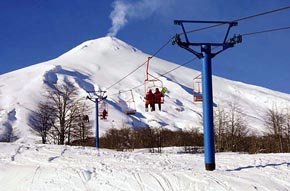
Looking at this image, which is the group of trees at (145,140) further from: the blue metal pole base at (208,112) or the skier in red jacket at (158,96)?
the blue metal pole base at (208,112)

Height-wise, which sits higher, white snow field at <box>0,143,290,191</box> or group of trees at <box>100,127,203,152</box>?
group of trees at <box>100,127,203,152</box>

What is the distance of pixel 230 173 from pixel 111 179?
4.21 metres

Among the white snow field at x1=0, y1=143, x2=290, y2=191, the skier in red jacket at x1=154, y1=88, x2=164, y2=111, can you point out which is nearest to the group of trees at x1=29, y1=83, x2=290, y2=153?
the skier in red jacket at x1=154, y1=88, x2=164, y2=111

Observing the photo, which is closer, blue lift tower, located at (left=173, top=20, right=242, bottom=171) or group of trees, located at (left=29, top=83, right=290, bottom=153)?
blue lift tower, located at (left=173, top=20, right=242, bottom=171)

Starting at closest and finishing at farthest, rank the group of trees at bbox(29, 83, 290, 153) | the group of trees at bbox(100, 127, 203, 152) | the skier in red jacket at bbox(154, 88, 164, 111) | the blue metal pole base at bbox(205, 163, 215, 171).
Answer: the blue metal pole base at bbox(205, 163, 215, 171), the skier in red jacket at bbox(154, 88, 164, 111), the group of trees at bbox(29, 83, 290, 153), the group of trees at bbox(100, 127, 203, 152)

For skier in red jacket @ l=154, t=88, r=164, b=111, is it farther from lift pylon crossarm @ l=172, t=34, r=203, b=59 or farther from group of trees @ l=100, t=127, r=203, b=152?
group of trees @ l=100, t=127, r=203, b=152

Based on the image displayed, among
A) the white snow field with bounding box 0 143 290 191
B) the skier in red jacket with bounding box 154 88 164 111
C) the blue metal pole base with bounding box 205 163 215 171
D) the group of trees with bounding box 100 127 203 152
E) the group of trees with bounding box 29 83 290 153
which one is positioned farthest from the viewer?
the group of trees with bounding box 100 127 203 152

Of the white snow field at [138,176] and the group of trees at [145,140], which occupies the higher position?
the group of trees at [145,140]

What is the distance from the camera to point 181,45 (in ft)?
61.8

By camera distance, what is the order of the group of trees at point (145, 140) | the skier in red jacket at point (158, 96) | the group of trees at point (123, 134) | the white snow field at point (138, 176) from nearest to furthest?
the white snow field at point (138, 176) → the skier in red jacket at point (158, 96) → the group of trees at point (123, 134) → the group of trees at point (145, 140)

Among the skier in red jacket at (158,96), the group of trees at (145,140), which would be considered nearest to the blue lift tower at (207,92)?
the skier in red jacket at (158,96)

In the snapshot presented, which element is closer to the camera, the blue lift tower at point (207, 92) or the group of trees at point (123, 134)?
the blue lift tower at point (207, 92)

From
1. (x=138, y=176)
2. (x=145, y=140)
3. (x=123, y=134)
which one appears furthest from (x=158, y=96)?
(x=123, y=134)

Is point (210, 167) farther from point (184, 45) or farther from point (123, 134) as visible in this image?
point (123, 134)
